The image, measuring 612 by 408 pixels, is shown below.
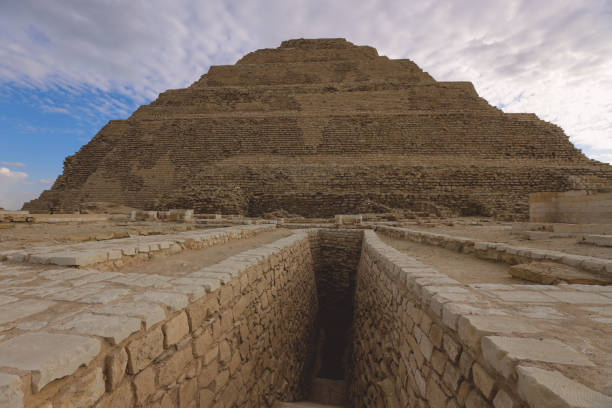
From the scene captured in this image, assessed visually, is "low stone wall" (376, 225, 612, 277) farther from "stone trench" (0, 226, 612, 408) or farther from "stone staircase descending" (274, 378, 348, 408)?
"stone staircase descending" (274, 378, 348, 408)

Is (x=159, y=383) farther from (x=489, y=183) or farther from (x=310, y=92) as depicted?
(x=310, y=92)

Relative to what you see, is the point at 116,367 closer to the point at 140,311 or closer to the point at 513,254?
the point at 140,311

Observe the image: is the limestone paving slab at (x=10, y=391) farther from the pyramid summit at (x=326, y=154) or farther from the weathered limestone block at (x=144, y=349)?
the pyramid summit at (x=326, y=154)

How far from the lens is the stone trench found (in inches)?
39.1

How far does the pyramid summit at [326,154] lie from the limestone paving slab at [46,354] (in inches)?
647

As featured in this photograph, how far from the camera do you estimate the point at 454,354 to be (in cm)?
150

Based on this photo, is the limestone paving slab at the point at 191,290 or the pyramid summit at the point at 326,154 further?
the pyramid summit at the point at 326,154

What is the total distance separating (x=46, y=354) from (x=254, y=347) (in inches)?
87.9

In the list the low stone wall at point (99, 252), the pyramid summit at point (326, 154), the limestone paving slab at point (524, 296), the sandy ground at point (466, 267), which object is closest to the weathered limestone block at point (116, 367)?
the low stone wall at point (99, 252)

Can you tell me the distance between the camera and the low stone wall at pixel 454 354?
0.93 meters

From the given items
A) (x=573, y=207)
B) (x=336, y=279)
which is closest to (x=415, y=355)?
(x=336, y=279)

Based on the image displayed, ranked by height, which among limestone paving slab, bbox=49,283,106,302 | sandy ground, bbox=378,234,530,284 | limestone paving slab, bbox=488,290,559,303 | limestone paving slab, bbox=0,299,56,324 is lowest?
sandy ground, bbox=378,234,530,284

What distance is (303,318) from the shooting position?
5.54 m

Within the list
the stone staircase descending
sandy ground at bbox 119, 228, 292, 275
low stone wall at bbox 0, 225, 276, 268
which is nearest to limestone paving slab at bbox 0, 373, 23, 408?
low stone wall at bbox 0, 225, 276, 268
